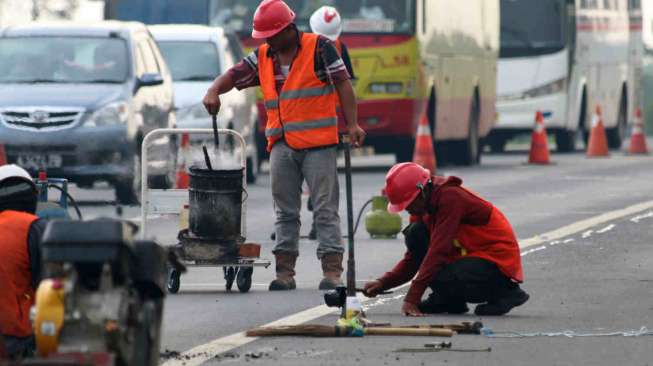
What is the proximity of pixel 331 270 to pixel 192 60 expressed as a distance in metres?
12.7

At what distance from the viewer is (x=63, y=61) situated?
69.5 feet

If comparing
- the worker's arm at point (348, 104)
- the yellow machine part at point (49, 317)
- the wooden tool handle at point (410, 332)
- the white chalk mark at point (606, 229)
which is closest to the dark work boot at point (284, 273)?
the worker's arm at point (348, 104)

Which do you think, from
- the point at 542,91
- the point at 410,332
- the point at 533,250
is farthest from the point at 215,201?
the point at 542,91

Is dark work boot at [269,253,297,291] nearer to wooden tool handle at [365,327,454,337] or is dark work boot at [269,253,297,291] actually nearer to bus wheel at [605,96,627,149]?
wooden tool handle at [365,327,454,337]

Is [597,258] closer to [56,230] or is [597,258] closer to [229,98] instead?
[56,230]

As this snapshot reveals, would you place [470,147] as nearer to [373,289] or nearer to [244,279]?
[244,279]

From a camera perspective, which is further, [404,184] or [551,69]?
[551,69]

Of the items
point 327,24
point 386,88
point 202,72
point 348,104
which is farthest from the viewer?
point 386,88

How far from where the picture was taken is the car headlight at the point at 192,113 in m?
24.0

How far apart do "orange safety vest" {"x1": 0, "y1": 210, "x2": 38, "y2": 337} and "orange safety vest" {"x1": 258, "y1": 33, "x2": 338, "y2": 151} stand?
4.69 m

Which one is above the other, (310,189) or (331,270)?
(310,189)

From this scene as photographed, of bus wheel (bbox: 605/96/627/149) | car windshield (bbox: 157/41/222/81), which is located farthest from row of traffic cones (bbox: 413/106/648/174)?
bus wheel (bbox: 605/96/627/149)

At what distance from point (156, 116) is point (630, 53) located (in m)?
23.6

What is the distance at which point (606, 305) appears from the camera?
11.8 m
